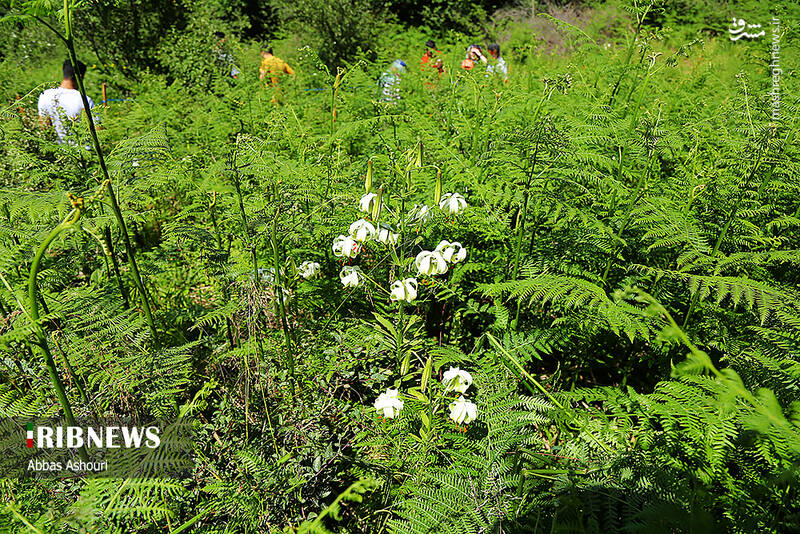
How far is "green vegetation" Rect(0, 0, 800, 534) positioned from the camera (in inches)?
60.4

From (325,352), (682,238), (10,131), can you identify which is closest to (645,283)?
(682,238)

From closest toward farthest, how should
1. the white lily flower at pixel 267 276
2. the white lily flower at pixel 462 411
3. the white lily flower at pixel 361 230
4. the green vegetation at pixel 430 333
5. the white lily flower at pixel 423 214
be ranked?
the green vegetation at pixel 430 333
the white lily flower at pixel 462 411
the white lily flower at pixel 361 230
the white lily flower at pixel 423 214
the white lily flower at pixel 267 276

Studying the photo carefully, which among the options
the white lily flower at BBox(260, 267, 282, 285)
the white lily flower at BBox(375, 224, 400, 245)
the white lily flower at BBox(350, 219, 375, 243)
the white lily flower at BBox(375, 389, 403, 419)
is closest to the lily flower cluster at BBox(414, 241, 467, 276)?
the white lily flower at BBox(375, 224, 400, 245)

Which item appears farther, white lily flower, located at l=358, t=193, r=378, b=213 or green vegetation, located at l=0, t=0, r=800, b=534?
white lily flower, located at l=358, t=193, r=378, b=213

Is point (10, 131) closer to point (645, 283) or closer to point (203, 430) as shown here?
point (203, 430)

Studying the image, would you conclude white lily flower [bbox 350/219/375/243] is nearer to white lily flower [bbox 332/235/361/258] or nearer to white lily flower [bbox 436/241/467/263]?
white lily flower [bbox 332/235/361/258]

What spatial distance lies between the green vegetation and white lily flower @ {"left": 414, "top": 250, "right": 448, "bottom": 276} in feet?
0.06

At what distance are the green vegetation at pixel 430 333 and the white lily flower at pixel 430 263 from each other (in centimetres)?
2

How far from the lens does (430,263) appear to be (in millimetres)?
1888

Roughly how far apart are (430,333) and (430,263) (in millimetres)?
1124

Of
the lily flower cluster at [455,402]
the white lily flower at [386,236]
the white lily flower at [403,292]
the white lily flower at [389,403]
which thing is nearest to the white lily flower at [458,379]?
the lily flower cluster at [455,402]

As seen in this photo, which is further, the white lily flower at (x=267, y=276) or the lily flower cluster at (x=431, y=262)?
the white lily flower at (x=267, y=276)

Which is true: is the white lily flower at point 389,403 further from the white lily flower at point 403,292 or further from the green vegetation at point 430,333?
the white lily flower at point 403,292

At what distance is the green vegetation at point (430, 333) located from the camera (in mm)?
1533
